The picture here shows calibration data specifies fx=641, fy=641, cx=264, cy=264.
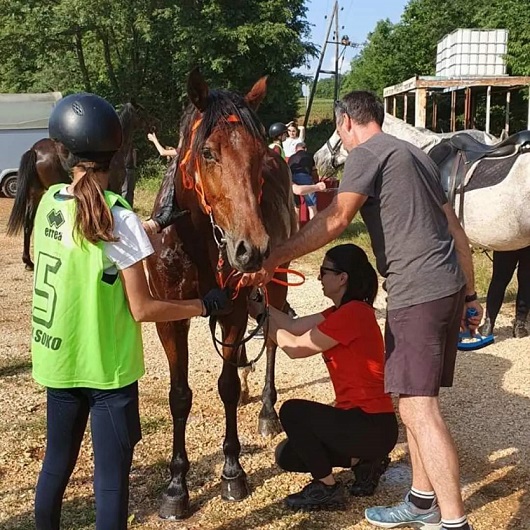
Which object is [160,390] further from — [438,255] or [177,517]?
[438,255]

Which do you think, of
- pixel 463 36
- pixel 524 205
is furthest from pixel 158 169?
pixel 524 205

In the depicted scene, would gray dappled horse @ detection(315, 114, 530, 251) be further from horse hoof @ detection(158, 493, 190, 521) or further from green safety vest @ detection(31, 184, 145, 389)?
green safety vest @ detection(31, 184, 145, 389)

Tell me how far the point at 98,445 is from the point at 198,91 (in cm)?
148

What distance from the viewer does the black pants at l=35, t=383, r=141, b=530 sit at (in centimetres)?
215

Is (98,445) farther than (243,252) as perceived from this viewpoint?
No

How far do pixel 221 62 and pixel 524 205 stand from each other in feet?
55.2

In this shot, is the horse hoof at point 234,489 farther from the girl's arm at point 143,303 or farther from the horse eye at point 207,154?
the horse eye at point 207,154

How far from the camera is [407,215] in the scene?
2.55 meters

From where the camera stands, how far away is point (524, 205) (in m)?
5.34

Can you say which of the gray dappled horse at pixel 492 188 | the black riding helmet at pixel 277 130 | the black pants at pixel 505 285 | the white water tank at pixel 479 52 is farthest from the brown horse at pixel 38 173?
the white water tank at pixel 479 52

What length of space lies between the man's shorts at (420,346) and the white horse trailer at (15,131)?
54.8 feet

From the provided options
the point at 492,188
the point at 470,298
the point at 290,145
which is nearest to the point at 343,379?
the point at 470,298

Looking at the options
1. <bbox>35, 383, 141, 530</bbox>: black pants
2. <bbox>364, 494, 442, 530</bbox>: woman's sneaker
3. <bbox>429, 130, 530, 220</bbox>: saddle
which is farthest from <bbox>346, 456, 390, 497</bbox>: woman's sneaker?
<bbox>429, 130, 530, 220</bbox>: saddle

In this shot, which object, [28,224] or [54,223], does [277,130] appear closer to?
[28,224]
